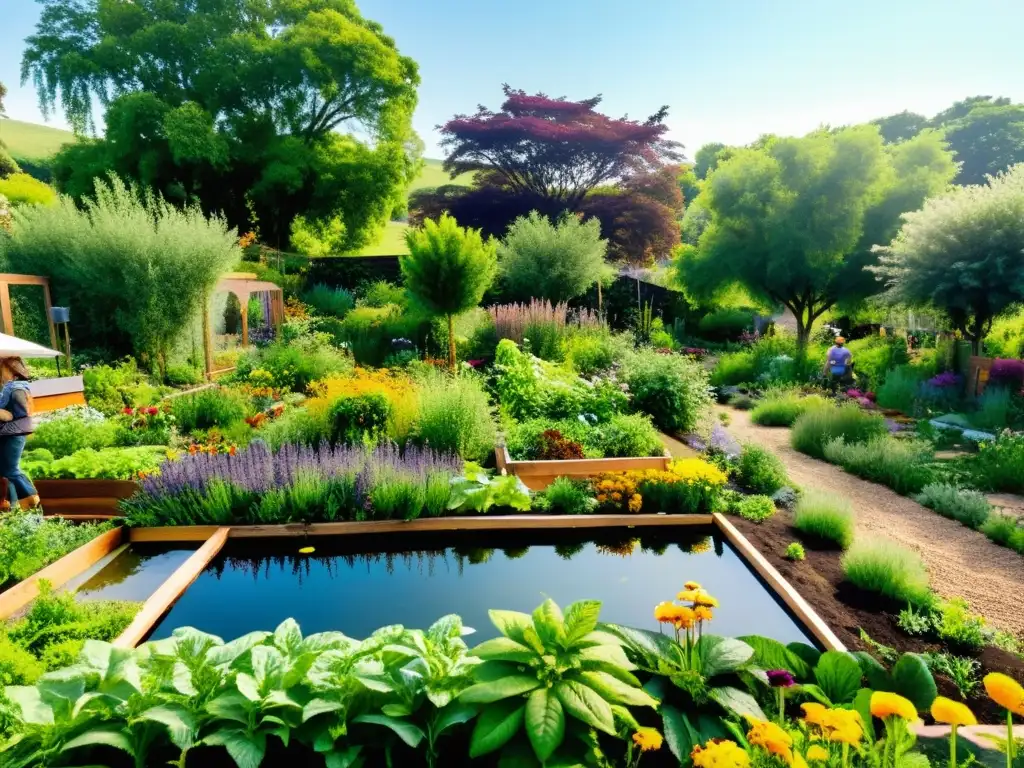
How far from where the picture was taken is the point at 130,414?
7.09m

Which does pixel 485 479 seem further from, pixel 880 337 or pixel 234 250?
pixel 880 337

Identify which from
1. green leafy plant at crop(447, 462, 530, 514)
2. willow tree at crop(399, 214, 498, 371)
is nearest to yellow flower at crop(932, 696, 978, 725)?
green leafy plant at crop(447, 462, 530, 514)

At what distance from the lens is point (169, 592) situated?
3502mm

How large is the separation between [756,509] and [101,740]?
450 centimetres

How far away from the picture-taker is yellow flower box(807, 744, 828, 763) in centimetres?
174

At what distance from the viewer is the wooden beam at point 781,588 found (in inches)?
120

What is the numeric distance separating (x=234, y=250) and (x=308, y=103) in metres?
15.3

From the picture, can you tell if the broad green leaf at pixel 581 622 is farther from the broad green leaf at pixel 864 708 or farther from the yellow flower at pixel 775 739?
the broad green leaf at pixel 864 708

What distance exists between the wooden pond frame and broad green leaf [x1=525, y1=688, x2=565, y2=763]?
2.01m

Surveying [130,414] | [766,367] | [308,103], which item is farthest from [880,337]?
[308,103]

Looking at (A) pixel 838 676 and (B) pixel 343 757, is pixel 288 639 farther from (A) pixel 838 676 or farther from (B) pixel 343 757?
(A) pixel 838 676

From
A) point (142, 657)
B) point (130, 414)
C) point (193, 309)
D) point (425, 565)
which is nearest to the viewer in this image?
point (142, 657)

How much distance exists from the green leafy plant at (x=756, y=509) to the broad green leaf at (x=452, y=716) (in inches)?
139

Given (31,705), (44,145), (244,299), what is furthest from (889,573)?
(44,145)
